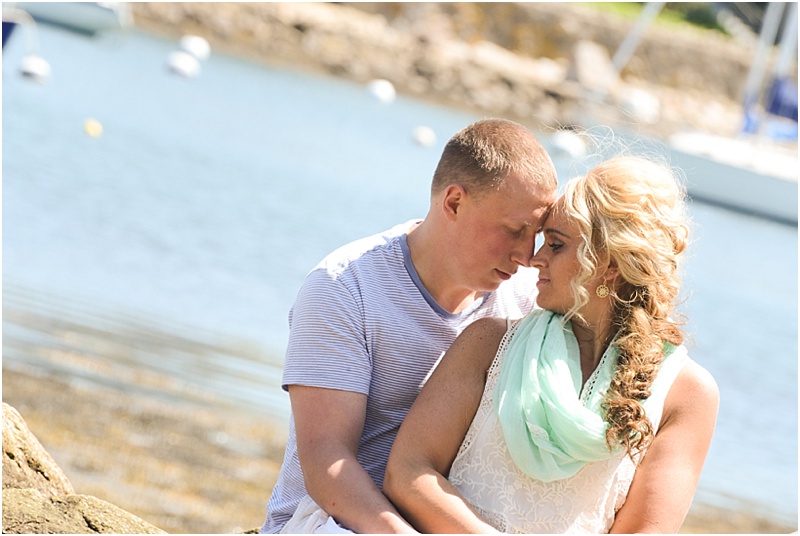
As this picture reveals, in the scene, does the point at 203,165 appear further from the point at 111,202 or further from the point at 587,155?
the point at 587,155

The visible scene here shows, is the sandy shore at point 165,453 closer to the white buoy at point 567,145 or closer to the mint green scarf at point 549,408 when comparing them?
the mint green scarf at point 549,408

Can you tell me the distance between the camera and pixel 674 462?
8.83 feet

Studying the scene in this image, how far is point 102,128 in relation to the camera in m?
16.4

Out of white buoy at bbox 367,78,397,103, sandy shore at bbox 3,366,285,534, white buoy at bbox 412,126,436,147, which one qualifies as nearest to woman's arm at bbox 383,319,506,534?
sandy shore at bbox 3,366,285,534

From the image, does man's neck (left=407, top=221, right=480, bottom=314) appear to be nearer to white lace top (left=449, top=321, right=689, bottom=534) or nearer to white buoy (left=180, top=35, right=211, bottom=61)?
white lace top (left=449, top=321, right=689, bottom=534)

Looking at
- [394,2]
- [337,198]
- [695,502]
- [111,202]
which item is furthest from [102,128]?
[394,2]

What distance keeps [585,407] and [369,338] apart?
2.08ft

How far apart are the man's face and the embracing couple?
1 centimetres

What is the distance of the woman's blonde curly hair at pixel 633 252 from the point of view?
273cm

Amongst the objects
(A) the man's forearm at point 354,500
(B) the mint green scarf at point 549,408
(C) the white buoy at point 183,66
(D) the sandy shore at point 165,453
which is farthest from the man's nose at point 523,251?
(C) the white buoy at point 183,66

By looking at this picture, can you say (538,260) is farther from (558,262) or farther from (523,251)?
(523,251)

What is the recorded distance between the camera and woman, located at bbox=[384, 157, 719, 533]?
2.67m

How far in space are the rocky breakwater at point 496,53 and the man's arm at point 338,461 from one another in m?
28.7

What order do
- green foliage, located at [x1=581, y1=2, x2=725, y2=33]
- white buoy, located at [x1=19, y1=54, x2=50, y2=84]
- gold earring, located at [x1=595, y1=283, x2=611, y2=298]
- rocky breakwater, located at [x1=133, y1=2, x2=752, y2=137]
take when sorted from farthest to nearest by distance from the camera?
green foliage, located at [x1=581, y1=2, x2=725, y2=33] < rocky breakwater, located at [x1=133, y1=2, x2=752, y2=137] < white buoy, located at [x1=19, y1=54, x2=50, y2=84] < gold earring, located at [x1=595, y1=283, x2=611, y2=298]
